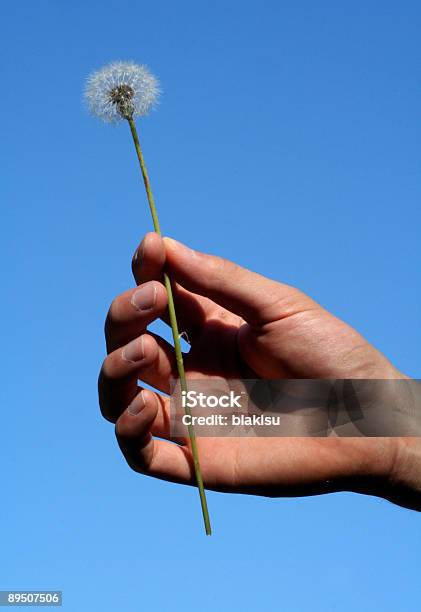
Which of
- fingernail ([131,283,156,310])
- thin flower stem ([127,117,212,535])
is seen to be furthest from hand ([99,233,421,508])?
thin flower stem ([127,117,212,535])

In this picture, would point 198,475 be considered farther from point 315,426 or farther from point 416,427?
point 416,427

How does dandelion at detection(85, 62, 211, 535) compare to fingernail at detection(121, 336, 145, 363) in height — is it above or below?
above

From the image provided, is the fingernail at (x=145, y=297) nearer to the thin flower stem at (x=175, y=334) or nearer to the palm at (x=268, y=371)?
the thin flower stem at (x=175, y=334)

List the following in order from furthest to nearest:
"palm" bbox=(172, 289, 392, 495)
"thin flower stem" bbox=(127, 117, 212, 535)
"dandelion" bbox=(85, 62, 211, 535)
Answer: "palm" bbox=(172, 289, 392, 495), "dandelion" bbox=(85, 62, 211, 535), "thin flower stem" bbox=(127, 117, 212, 535)

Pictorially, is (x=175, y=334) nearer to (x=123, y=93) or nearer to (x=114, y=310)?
(x=114, y=310)

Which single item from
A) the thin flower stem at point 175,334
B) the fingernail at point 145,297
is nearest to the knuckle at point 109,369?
the fingernail at point 145,297

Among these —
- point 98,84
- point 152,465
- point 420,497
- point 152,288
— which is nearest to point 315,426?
point 420,497

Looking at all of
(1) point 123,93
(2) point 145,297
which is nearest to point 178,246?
(2) point 145,297

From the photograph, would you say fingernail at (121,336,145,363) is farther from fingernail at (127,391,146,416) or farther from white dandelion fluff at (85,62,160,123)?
white dandelion fluff at (85,62,160,123)
